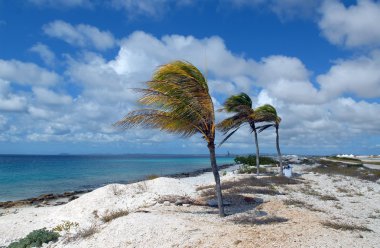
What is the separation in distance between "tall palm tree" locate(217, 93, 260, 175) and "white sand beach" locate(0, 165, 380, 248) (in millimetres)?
2959

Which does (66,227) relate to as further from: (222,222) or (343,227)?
(343,227)

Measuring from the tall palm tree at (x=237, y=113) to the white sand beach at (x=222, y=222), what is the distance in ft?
9.71

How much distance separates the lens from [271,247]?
8039mm

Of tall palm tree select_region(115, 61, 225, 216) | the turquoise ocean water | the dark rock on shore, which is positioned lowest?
the dark rock on shore

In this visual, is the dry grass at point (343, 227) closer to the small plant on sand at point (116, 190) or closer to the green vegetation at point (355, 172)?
the small plant on sand at point (116, 190)

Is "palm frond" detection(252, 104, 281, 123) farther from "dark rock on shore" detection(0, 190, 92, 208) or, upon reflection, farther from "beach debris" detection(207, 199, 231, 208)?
"dark rock on shore" detection(0, 190, 92, 208)

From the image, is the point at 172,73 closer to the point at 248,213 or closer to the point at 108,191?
the point at 248,213

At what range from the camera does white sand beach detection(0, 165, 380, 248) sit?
875 cm

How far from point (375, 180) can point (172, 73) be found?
72.9ft

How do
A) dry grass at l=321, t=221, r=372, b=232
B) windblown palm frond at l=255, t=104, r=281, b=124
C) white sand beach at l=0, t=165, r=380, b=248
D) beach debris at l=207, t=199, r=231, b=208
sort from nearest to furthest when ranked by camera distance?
white sand beach at l=0, t=165, r=380, b=248 → dry grass at l=321, t=221, r=372, b=232 → beach debris at l=207, t=199, r=231, b=208 → windblown palm frond at l=255, t=104, r=281, b=124

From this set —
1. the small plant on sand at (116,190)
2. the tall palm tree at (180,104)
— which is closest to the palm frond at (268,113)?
the small plant on sand at (116,190)

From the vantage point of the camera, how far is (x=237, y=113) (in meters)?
20.4

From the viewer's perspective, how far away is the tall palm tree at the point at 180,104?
442 inches

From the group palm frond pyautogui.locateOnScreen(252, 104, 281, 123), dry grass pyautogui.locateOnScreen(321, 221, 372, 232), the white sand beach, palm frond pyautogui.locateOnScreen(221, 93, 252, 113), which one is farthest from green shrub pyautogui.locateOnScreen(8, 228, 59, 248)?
palm frond pyautogui.locateOnScreen(252, 104, 281, 123)
